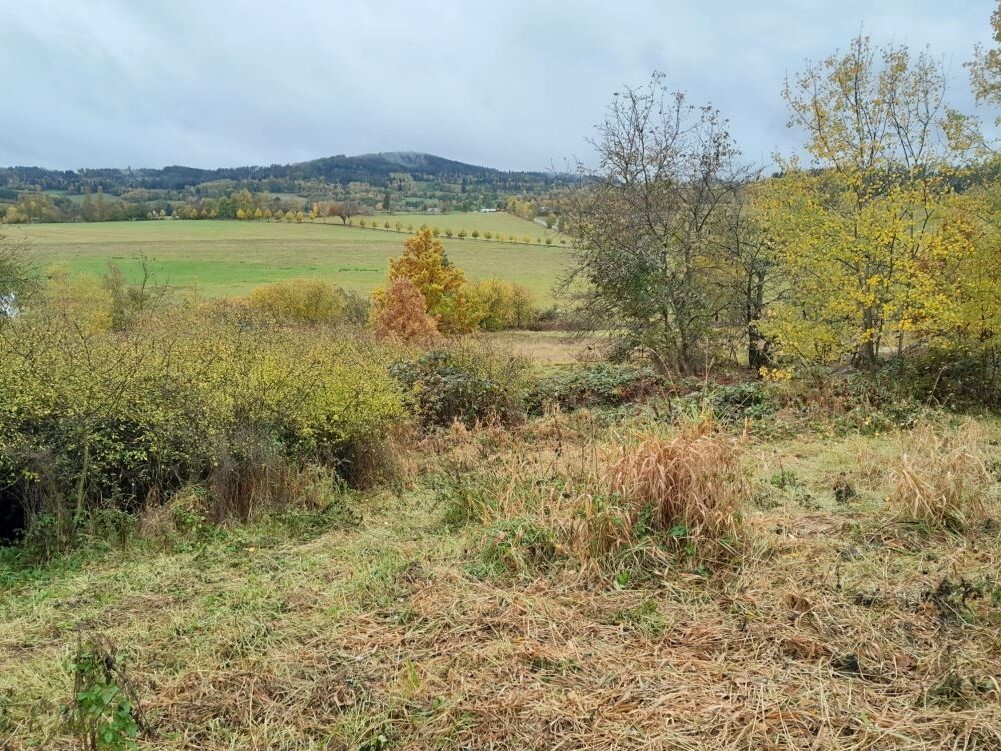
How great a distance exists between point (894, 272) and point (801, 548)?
875cm

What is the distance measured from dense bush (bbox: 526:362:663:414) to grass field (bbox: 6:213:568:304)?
32266mm

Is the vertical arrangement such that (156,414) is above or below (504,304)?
above

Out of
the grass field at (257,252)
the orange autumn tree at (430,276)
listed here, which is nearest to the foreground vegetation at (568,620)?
the orange autumn tree at (430,276)

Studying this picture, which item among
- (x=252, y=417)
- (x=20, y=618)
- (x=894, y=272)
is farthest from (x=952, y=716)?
(x=894, y=272)

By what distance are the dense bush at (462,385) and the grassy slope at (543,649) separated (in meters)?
6.70

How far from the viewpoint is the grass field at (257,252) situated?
56500mm

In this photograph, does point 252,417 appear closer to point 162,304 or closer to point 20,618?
point 20,618

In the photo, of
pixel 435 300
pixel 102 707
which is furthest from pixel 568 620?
pixel 435 300

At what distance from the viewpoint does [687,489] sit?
13.6ft

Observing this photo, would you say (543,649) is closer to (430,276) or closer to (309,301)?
(430,276)

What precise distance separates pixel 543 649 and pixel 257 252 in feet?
243

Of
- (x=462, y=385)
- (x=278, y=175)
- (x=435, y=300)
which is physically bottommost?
(x=435, y=300)

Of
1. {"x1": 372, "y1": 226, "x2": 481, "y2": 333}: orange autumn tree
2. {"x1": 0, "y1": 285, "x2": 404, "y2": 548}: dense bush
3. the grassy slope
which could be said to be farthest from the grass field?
the grassy slope

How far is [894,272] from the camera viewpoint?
1090cm
